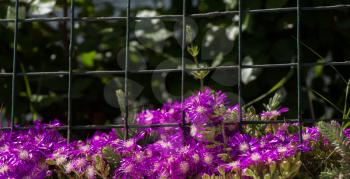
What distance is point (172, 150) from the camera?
1814 millimetres

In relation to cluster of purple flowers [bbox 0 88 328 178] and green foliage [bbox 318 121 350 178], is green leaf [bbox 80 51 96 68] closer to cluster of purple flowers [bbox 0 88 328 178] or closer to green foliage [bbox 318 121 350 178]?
cluster of purple flowers [bbox 0 88 328 178]

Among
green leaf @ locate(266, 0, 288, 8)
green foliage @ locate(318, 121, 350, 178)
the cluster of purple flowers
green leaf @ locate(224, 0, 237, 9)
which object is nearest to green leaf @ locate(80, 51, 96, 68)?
green leaf @ locate(224, 0, 237, 9)

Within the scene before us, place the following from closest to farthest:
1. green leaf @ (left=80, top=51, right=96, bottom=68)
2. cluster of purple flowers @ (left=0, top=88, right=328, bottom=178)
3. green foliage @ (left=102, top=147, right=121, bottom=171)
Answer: cluster of purple flowers @ (left=0, top=88, right=328, bottom=178), green foliage @ (left=102, top=147, right=121, bottom=171), green leaf @ (left=80, top=51, right=96, bottom=68)

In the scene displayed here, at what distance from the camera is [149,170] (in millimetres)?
1807

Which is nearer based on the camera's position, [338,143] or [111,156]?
[338,143]

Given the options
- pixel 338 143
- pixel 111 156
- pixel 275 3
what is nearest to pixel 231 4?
pixel 275 3

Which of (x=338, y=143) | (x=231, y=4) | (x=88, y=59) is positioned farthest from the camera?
(x=88, y=59)

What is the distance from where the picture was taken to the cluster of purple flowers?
176 centimetres

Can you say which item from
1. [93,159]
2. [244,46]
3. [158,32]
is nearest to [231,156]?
[93,159]

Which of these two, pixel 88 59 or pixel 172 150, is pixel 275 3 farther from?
pixel 172 150

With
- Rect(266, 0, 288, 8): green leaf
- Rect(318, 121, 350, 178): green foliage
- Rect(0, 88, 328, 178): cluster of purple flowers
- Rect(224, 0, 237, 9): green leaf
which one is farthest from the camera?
Rect(224, 0, 237, 9): green leaf

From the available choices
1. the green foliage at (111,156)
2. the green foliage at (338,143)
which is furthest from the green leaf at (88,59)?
the green foliage at (338,143)

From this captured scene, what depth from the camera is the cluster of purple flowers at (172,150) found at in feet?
5.79

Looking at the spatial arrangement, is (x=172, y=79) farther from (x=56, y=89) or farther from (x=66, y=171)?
(x=66, y=171)
